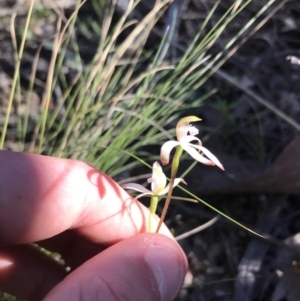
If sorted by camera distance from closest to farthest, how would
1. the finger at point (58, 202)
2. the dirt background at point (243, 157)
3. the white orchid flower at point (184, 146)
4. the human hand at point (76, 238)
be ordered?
1. the white orchid flower at point (184, 146)
2. the human hand at point (76, 238)
3. the finger at point (58, 202)
4. the dirt background at point (243, 157)

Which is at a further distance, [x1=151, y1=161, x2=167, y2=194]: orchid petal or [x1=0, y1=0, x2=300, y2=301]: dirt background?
[x1=0, y1=0, x2=300, y2=301]: dirt background

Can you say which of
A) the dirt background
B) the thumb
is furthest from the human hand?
the dirt background

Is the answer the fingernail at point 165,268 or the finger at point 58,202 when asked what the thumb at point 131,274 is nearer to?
the fingernail at point 165,268

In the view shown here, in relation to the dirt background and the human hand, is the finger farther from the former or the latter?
the dirt background

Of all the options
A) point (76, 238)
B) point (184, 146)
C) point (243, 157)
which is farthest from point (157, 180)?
point (243, 157)

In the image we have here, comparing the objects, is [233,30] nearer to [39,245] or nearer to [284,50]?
[284,50]

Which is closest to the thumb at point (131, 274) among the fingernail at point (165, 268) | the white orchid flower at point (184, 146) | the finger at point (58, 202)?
the fingernail at point (165, 268)
